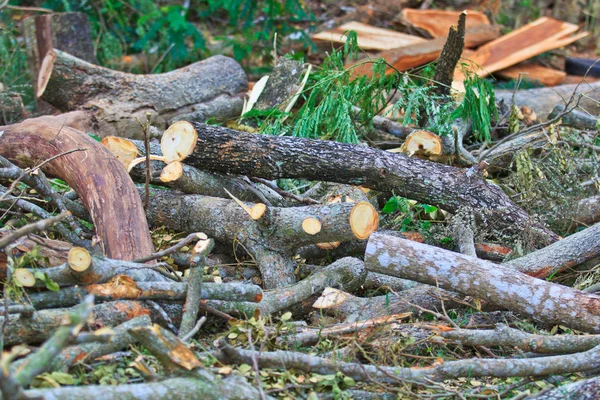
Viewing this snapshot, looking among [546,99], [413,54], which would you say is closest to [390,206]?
[546,99]

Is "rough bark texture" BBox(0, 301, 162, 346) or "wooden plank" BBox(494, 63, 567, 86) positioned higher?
"rough bark texture" BBox(0, 301, 162, 346)

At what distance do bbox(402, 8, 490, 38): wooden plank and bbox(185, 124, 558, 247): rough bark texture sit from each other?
15.5 ft

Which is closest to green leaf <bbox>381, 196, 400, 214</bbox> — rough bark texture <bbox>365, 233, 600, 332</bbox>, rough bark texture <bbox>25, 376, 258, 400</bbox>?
rough bark texture <bbox>365, 233, 600, 332</bbox>

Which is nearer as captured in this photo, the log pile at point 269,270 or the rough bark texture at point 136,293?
the log pile at point 269,270

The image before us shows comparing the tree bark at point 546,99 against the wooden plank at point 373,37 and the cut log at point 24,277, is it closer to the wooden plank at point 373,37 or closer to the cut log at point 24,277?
the wooden plank at point 373,37

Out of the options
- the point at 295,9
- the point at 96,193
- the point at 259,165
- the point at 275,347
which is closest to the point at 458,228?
the point at 259,165

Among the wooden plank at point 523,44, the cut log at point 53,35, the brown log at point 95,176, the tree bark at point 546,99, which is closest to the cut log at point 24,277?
the brown log at point 95,176

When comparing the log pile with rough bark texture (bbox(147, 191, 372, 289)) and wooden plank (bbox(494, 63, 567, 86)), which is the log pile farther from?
wooden plank (bbox(494, 63, 567, 86))

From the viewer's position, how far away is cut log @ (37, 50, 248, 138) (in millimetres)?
5395

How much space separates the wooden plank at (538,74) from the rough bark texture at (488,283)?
4742 millimetres

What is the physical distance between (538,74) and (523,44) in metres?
0.44

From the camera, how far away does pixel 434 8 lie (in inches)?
361

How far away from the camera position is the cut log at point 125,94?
539cm

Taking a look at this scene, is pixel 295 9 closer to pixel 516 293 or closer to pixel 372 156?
pixel 372 156
